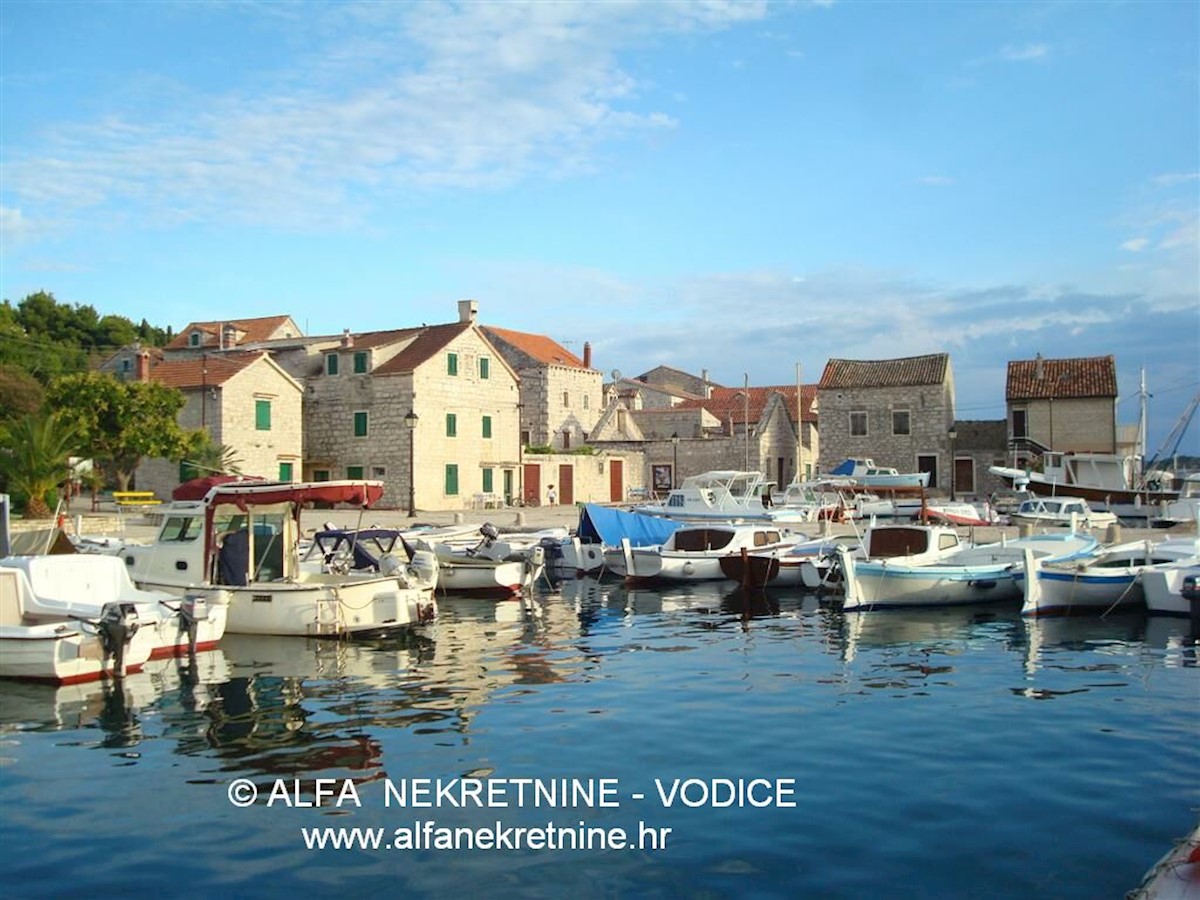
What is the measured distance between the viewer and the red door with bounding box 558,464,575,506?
54.0 metres

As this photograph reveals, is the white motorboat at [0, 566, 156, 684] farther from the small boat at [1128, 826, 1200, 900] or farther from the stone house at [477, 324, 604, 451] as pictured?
the stone house at [477, 324, 604, 451]

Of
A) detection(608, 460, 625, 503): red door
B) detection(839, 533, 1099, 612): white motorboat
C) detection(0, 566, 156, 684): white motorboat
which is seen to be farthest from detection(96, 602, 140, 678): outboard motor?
detection(608, 460, 625, 503): red door

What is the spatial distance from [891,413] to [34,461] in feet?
139

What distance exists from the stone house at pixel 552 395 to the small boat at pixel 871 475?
16.2 meters

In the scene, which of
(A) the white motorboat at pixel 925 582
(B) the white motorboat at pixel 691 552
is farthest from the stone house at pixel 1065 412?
(A) the white motorboat at pixel 925 582

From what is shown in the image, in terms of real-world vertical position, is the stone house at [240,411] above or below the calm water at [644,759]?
above

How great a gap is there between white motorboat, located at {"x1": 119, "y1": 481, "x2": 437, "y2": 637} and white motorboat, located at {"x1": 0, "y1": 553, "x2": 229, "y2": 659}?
3.27ft

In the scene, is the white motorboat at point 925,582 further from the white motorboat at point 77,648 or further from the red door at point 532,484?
the red door at point 532,484

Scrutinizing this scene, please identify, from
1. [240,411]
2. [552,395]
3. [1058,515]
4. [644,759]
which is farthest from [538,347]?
[644,759]

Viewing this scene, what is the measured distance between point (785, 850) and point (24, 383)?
1841 inches

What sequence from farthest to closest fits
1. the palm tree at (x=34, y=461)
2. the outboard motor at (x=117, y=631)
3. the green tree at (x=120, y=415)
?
the green tree at (x=120, y=415) → the palm tree at (x=34, y=461) → the outboard motor at (x=117, y=631)

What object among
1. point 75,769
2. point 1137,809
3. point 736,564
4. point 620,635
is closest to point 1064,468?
point 736,564

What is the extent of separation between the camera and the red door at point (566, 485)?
177ft

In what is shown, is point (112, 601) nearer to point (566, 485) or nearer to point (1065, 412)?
point (566, 485)
